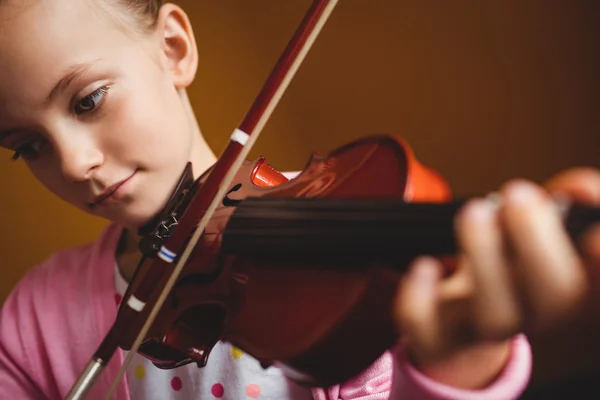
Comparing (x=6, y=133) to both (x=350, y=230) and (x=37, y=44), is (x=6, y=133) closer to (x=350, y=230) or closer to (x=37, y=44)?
(x=37, y=44)

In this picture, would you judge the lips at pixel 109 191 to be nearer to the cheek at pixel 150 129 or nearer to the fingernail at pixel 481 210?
the cheek at pixel 150 129

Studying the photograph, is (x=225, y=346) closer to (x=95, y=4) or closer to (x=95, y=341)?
(x=95, y=341)

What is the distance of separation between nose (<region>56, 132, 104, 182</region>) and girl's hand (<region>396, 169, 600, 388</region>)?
0.39 metres

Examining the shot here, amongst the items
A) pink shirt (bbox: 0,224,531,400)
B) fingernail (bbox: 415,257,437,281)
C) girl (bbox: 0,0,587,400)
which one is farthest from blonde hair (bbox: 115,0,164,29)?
fingernail (bbox: 415,257,437,281)

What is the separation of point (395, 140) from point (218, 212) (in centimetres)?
22

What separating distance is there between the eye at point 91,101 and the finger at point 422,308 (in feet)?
1.34

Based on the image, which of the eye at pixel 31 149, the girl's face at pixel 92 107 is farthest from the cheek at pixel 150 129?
the eye at pixel 31 149

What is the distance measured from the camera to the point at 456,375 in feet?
1.09

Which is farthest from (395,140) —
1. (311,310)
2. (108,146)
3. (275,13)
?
(275,13)

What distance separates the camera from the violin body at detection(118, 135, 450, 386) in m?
0.34

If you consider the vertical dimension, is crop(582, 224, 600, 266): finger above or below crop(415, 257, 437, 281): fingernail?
above

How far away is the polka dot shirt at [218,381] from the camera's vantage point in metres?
0.61

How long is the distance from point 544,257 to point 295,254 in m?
0.20

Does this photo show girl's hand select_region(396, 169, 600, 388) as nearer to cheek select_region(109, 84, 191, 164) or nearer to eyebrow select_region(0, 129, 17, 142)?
cheek select_region(109, 84, 191, 164)
